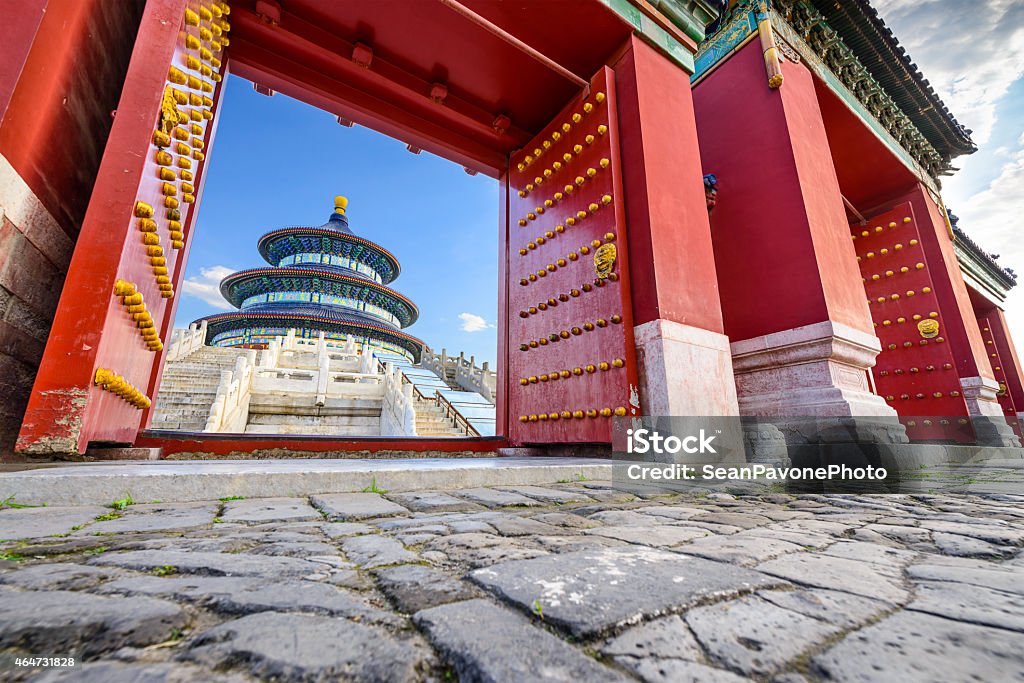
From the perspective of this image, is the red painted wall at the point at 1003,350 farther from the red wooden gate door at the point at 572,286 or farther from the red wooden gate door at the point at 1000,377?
the red wooden gate door at the point at 572,286

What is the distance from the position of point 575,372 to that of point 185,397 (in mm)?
9681

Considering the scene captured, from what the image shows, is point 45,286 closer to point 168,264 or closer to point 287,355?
point 168,264

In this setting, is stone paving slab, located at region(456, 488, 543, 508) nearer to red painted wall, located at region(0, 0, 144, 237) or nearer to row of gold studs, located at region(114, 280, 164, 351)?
row of gold studs, located at region(114, 280, 164, 351)

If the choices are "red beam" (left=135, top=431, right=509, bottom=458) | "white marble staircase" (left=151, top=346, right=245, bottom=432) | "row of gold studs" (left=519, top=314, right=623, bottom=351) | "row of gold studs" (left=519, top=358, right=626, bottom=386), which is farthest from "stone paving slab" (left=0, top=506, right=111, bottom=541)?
"white marble staircase" (left=151, top=346, right=245, bottom=432)

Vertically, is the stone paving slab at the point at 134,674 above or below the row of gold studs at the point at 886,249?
below

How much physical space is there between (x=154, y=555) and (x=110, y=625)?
38 centimetres

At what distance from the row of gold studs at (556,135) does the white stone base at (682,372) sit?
1935 millimetres


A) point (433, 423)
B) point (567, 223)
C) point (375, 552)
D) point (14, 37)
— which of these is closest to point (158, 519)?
point (375, 552)

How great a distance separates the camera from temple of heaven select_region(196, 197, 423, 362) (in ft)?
77.1

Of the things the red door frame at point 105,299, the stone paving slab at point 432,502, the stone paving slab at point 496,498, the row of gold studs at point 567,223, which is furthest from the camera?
the row of gold studs at point 567,223

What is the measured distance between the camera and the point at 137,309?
7.34 feet

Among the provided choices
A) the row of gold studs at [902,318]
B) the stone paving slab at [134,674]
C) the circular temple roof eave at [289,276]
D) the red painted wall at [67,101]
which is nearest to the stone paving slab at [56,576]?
the stone paving slab at [134,674]

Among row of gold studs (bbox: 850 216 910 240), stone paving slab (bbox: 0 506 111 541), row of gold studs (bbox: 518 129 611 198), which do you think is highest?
row of gold studs (bbox: 850 216 910 240)

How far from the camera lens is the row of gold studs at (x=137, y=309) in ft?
6.70
